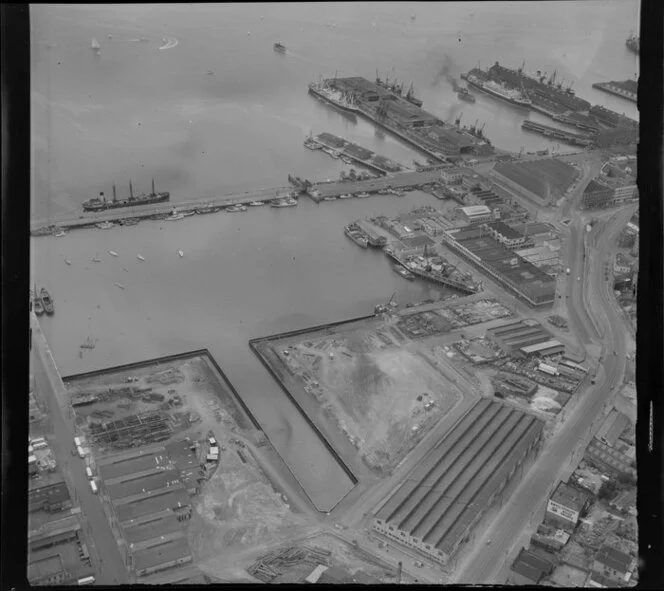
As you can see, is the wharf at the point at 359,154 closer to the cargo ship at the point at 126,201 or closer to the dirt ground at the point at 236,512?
the cargo ship at the point at 126,201

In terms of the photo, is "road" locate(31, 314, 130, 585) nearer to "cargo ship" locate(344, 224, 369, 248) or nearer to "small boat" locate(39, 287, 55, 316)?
"small boat" locate(39, 287, 55, 316)

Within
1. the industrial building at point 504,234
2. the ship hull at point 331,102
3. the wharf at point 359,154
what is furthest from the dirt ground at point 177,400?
the ship hull at point 331,102

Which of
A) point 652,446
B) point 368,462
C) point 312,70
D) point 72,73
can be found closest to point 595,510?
point 368,462

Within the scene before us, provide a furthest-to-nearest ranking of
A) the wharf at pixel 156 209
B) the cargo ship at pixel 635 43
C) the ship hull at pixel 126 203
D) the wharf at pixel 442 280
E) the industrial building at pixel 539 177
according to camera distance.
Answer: the industrial building at pixel 539 177
the ship hull at pixel 126 203
the wharf at pixel 156 209
the wharf at pixel 442 280
the cargo ship at pixel 635 43

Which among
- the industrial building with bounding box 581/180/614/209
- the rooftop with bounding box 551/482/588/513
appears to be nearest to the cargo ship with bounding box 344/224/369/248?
the industrial building with bounding box 581/180/614/209

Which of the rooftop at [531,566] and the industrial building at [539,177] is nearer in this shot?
the rooftop at [531,566]

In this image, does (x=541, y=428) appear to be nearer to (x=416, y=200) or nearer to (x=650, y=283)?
(x=650, y=283)
